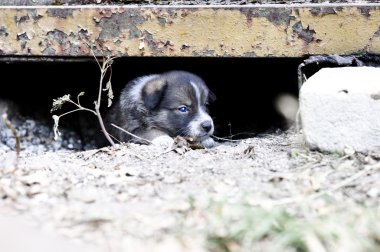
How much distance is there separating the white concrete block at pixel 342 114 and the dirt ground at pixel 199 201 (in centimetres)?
9

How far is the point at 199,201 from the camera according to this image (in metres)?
3.11

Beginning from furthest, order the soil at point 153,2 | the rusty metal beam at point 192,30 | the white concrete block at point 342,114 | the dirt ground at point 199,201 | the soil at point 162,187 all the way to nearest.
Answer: the soil at point 153,2
the rusty metal beam at point 192,30
the white concrete block at point 342,114
the soil at point 162,187
the dirt ground at point 199,201

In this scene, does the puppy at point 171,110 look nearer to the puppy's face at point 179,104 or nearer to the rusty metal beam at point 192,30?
the puppy's face at point 179,104

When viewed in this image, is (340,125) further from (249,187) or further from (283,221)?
(283,221)

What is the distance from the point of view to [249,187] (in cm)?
343

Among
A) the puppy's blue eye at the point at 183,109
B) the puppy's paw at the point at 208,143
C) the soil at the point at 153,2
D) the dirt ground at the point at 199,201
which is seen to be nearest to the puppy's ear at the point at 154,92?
the puppy's blue eye at the point at 183,109

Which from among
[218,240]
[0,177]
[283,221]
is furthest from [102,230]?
[0,177]

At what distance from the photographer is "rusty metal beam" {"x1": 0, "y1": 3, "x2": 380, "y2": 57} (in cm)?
485

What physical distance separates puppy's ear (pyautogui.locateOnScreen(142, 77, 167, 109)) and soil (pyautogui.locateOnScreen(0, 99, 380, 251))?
1566 mm

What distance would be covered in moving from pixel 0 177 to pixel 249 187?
52.9 inches

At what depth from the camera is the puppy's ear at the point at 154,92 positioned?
20.3 ft

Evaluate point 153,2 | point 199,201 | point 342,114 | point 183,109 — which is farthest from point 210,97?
point 199,201

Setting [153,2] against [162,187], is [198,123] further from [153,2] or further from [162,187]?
[162,187]

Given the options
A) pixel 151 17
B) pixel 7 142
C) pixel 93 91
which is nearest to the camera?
pixel 151 17
